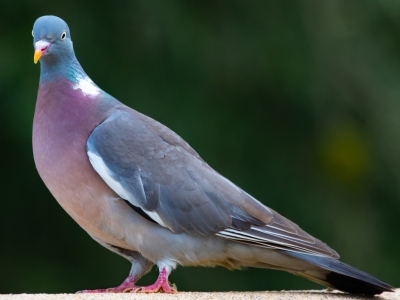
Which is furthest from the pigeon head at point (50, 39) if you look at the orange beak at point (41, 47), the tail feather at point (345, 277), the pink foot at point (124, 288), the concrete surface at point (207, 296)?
the tail feather at point (345, 277)

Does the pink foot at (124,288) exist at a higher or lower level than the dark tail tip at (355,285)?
lower

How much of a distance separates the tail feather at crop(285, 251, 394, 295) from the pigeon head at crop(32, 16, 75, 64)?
5.50ft

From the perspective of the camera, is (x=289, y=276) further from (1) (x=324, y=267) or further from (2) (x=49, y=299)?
(2) (x=49, y=299)

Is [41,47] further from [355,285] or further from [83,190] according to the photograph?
[355,285]

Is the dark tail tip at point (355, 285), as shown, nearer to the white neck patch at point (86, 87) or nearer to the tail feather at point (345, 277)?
the tail feather at point (345, 277)

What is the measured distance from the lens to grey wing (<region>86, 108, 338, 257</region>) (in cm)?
434

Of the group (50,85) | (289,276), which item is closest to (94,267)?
(289,276)

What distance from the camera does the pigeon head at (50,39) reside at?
15.1ft

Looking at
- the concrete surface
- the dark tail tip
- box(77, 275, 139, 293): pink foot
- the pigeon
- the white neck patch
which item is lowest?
box(77, 275, 139, 293): pink foot

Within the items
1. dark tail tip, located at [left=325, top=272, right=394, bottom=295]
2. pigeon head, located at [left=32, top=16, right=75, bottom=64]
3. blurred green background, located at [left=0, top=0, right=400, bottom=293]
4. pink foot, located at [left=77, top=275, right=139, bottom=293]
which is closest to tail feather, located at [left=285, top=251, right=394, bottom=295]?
dark tail tip, located at [left=325, top=272, right=394, bottom=295]

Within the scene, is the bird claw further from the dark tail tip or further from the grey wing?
the dark tail tip

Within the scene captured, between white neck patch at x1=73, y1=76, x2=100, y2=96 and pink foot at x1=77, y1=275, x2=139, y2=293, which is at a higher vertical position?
white neck patch at x1=73, y1=76, x2=100, y2=96

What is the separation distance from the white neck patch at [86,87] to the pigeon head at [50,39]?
159 mm

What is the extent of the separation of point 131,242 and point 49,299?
2.31 feet
